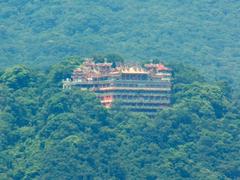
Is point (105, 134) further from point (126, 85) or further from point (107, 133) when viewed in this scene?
point (126, 85)

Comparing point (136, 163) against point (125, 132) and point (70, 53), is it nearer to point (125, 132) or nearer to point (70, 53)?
point (125, 132)

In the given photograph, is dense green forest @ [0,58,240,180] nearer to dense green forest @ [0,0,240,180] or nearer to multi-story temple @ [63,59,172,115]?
dense green forest @ [0,0,240,180]

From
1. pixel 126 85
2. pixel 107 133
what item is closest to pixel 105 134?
pixel 107 133

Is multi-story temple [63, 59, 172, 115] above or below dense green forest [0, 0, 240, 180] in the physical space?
above

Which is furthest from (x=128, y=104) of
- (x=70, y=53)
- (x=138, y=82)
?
(x=70, y=53)

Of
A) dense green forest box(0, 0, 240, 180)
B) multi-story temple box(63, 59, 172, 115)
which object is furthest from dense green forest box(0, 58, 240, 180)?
multi-story temple box(63, 59, 172, 115)
